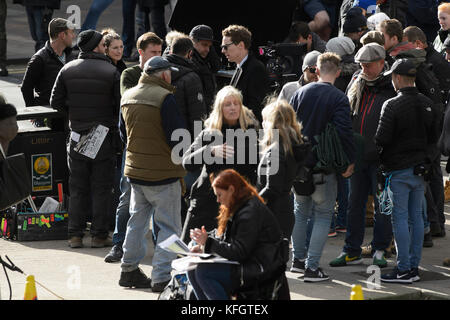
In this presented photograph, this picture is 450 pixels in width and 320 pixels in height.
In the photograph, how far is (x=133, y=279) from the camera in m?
8.08

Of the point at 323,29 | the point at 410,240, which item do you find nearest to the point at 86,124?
the point at 410,240

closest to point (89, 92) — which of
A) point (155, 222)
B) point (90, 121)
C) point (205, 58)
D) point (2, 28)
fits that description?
point (90, 121)

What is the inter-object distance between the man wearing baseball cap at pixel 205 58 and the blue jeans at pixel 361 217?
177cm

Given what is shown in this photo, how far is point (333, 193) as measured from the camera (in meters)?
8.41

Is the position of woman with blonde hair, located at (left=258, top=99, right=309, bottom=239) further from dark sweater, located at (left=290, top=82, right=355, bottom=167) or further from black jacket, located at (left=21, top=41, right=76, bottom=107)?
black jacket, located at (left=21, top=41, right=76, bottom=107)

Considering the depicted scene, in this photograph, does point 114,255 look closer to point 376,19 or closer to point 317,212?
point 317,212

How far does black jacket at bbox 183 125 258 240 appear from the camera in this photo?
7633 mm

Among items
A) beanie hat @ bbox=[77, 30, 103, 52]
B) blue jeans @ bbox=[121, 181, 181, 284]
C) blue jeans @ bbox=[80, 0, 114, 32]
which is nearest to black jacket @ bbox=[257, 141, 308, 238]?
blue jeans @ bbox=[121, 181, 181, 284]

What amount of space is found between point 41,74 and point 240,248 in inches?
177

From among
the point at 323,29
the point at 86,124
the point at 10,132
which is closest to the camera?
the point at 10,132

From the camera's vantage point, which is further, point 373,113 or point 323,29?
point 323,29

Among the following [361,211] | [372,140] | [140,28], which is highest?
[140,28]

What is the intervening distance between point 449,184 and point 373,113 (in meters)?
3.01

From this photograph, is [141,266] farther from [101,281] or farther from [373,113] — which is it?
[373,113]
